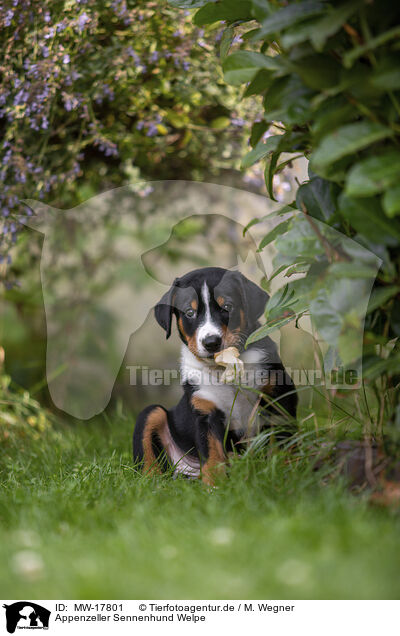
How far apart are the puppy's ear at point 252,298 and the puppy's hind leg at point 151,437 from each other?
676mm

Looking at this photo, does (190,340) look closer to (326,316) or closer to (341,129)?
(326,316)

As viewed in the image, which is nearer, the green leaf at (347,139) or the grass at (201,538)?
the grass at (201,538)

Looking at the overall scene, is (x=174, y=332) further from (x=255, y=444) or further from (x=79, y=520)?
(x=79, y=520)

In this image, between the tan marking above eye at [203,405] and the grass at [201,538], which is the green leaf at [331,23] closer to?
the grass at [201,538]

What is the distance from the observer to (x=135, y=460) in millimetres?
2736

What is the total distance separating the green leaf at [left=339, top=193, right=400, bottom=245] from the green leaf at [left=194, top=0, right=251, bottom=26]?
804 millimetres

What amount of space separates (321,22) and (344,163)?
413 mm

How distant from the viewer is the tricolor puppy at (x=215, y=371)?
8.24ft

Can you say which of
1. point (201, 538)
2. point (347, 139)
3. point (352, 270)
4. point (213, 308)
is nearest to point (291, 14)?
point (347, 139)

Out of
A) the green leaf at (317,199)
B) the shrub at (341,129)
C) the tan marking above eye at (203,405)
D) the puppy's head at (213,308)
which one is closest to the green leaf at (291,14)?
the shrub at (341,129)

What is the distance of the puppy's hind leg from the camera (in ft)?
8.88

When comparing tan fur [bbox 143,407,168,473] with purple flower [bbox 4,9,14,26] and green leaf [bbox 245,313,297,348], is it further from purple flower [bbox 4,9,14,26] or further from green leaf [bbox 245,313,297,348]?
purple flower [bbox 4,9,14,26]

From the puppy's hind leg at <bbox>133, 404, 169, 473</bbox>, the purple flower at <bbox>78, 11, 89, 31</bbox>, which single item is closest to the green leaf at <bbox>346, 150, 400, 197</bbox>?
the puppy's hind leg at <bbox>133, 404, 169, 473</bbox>

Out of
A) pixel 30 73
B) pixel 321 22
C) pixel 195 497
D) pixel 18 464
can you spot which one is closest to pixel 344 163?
pixel 321 22
